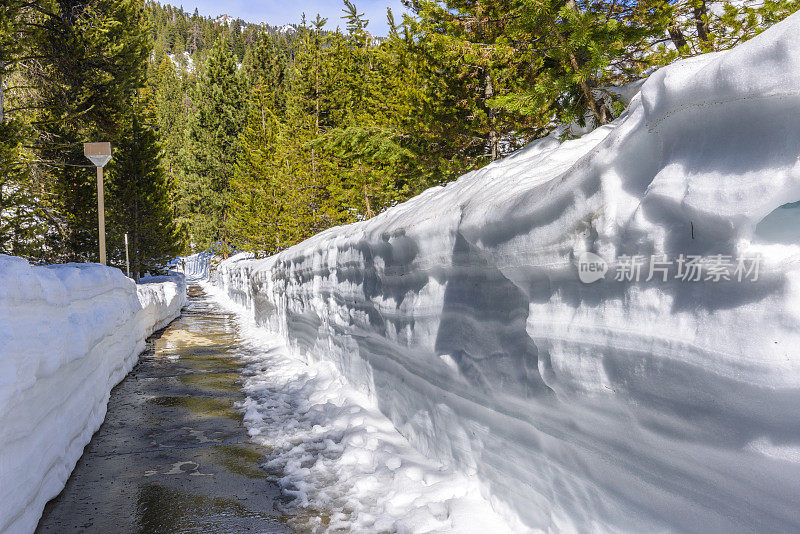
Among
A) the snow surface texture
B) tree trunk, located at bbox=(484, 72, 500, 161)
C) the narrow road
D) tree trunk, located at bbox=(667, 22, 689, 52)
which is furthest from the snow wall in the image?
tree trunk, located at bbox=(484, 72, 500, 161)

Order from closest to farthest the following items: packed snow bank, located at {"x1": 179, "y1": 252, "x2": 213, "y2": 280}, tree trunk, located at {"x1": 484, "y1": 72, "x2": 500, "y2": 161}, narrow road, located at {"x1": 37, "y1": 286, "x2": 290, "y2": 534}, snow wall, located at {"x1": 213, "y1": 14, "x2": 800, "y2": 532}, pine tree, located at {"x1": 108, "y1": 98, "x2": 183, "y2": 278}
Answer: snow wall, located at {"x1": 213, "y1": 14, "x2": 800, "y2": 532}
narrow road, located at {"x1": 37, "y1": 286, "x2": 290, "y2": 534}
tree trunk, located at {"x1": 484, "y1": 72, "x2": 500, "y2": 161}
pine tree, located at {"x1": 108, "y1": 98, "x2": 183, "y2": 278}
packed snow bank, located at {"x1": 179, "y1": 252, "x2": 213, "y2": 280}

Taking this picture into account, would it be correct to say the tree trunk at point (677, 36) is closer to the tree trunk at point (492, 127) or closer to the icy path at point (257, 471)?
the tree trunk at point (492, 127)

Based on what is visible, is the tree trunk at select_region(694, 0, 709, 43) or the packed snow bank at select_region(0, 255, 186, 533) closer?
the packed snow bank at select_region(0, 255, 186, 533)

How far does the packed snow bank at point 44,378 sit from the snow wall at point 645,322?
231 centimetres

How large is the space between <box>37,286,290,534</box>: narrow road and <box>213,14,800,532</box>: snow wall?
155cm

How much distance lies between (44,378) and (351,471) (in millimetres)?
2039

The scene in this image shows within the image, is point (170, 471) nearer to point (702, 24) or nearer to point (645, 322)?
point (645, 322)

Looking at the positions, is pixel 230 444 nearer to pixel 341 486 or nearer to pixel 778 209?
pixel 341 486

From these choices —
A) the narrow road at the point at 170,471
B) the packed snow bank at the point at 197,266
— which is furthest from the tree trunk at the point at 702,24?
the packed snow bank at the point at 197,266

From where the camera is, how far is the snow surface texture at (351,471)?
2770mm

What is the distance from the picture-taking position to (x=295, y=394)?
5805mm

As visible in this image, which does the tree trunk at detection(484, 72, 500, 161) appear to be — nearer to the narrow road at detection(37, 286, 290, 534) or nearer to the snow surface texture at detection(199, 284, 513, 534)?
the snow surface texture at detection(199, 284, 513, 534)

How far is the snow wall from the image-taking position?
4.17ft

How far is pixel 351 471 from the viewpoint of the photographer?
11.6 feet
